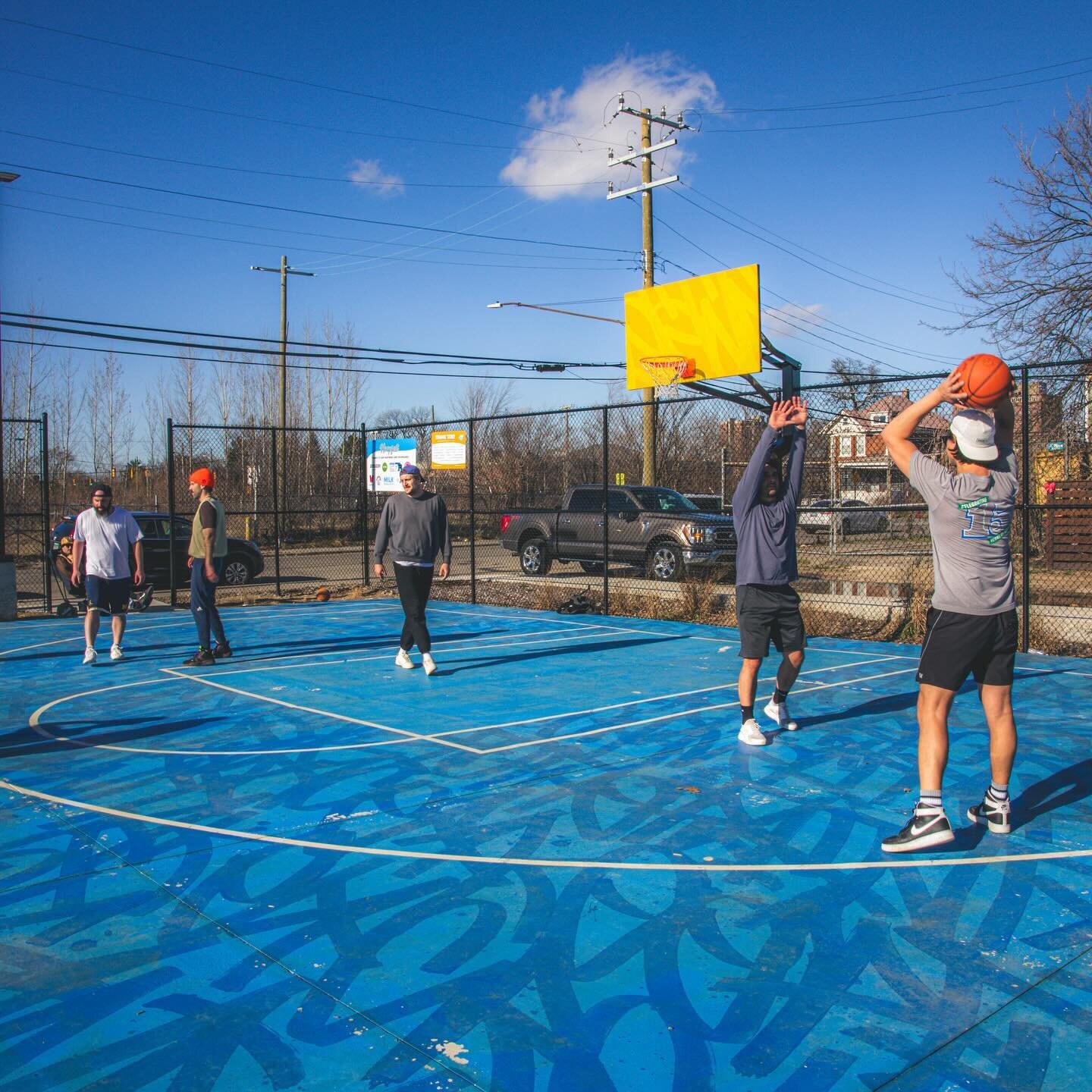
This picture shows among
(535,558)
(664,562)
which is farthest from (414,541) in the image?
(535,558)

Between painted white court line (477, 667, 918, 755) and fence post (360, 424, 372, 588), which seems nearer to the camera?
painted white court line (477, 667, 918, 755)

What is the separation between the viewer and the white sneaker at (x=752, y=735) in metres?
6.38

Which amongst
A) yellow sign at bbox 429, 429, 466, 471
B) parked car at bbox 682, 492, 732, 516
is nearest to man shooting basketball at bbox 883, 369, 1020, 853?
parked car at bbox 682, 492, 732, 516

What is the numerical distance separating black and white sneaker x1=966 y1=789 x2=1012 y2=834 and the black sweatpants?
5.62m

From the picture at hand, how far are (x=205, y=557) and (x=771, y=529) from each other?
238 inches

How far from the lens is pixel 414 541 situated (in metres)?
9.31

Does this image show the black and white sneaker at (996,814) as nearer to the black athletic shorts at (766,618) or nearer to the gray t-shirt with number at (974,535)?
the gray t-shirt with number at (974,535)

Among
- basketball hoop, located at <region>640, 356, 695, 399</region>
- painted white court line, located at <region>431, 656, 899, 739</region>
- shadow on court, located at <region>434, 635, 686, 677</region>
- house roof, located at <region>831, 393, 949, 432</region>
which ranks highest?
basketball hoop, located at <region>640, 356, 695, 399</region>

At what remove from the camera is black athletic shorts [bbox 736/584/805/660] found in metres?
6.49

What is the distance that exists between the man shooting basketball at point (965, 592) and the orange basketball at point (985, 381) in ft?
0.11

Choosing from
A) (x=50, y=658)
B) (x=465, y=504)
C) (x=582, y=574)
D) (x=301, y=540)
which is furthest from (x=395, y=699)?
(x=465, y=504)

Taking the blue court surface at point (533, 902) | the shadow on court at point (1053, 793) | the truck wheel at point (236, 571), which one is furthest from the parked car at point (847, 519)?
the truck wheel at point (236, 571)

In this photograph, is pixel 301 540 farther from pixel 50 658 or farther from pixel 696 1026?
pixel 696 1026

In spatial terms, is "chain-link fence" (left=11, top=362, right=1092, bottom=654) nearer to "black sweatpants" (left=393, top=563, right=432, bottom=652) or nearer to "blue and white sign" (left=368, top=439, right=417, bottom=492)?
"blue and white sign" (left=368, top=439, right=417, bottom=492)
